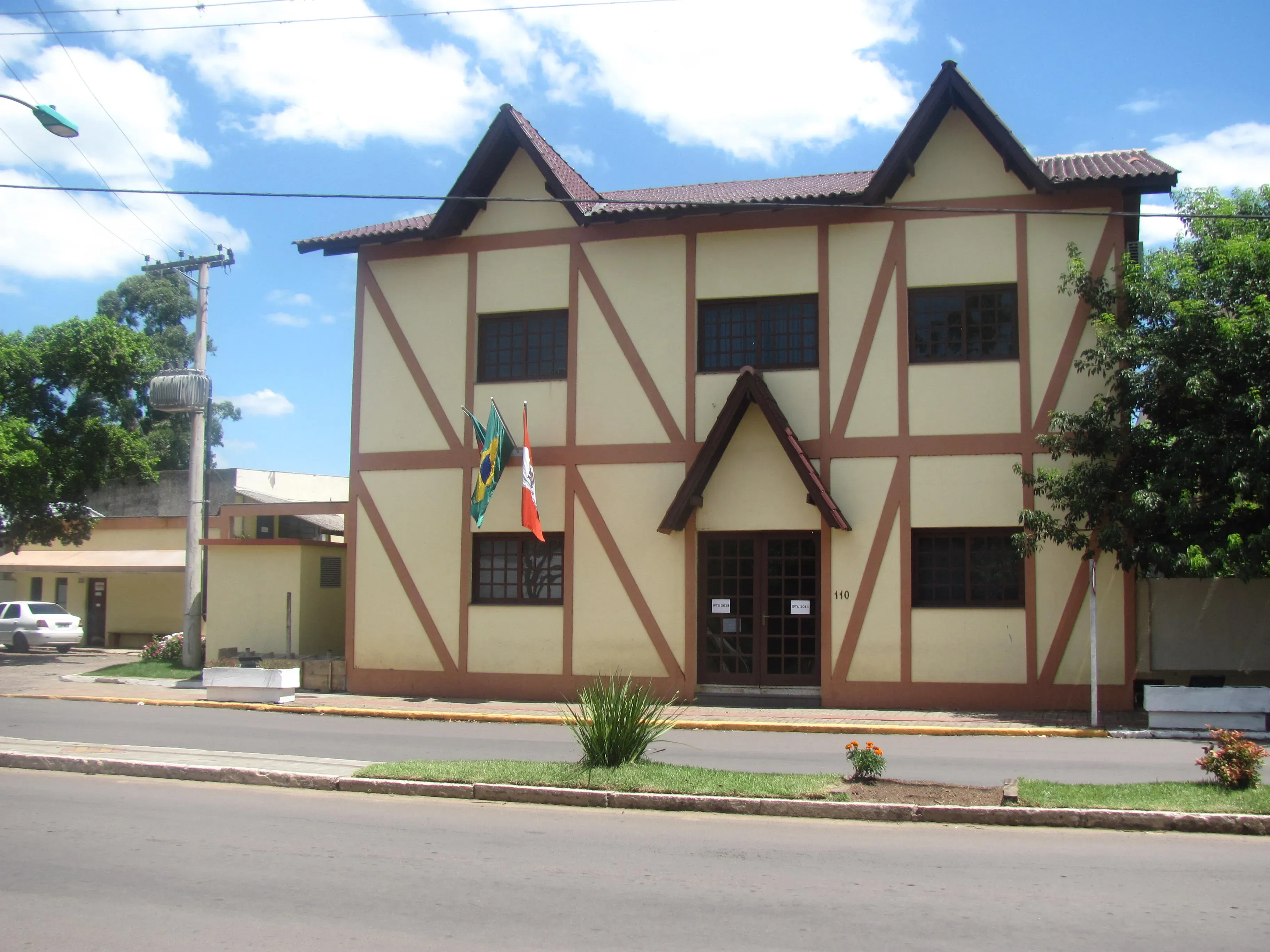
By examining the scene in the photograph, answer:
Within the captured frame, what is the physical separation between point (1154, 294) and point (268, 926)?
13962 mm

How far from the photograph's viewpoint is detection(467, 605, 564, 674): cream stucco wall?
1817 cm

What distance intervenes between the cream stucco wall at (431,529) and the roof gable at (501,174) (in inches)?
Answer: 174

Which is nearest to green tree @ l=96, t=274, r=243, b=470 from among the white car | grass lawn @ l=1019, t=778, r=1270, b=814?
the white car

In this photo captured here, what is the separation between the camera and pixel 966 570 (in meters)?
16.5

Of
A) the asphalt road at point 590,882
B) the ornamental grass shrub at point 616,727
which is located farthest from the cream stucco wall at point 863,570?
the asphalt road at point 590,882

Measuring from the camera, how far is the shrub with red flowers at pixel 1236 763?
9094mm

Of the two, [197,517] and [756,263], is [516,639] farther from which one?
[197,517]

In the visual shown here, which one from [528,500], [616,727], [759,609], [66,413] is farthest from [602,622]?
[66,413]

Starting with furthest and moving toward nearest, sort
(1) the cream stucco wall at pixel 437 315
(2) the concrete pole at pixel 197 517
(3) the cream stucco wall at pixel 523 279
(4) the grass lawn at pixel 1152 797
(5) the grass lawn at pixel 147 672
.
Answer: (2) the concrete pole at pixel 197 517
(5) the grass lawn at pixel 147 672
(1) the cream stucco wall at pixel 437 315
(3) the cream stucco wall at pixel 523 279
(4) the grass lawn at pixel 1152 797

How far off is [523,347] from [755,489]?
4.94m

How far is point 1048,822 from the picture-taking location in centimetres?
874

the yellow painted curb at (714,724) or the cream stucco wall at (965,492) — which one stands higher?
the cream stucco wall at (965,492)

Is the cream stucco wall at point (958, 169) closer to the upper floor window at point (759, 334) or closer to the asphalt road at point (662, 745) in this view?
the upper floor window at point (759, 334)

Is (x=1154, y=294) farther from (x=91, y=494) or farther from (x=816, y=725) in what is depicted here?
(x=91, y=494)
